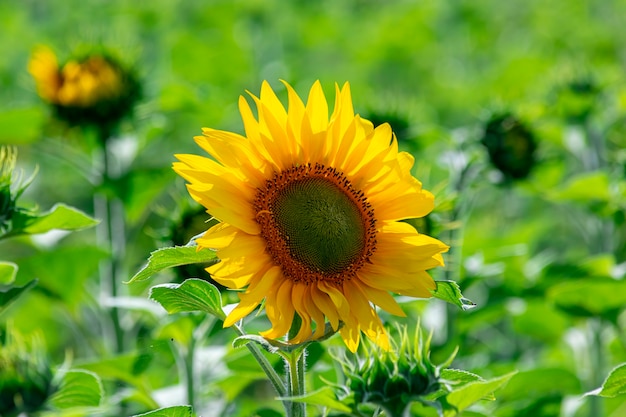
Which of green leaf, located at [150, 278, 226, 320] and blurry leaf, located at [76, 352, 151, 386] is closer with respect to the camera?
green leaf, located at [150, 278, 226, 320]

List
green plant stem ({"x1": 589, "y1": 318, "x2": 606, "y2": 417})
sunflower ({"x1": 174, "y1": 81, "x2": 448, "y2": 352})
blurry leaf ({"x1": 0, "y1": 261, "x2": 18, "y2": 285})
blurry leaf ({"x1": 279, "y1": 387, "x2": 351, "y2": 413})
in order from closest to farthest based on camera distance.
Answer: blurry leaf ({"x1": 279, "y1": 387, "x2": 351, "y2": 413}) → sunflower ({"x1": 174, "y1": 81, "x2": 448, "y2": 352}) → blurry leaf ({"x1": 0, "y1": 261, "x2": 18, "y2": 285}) → green plant stem ({"x1": 589, "y1": 318, "x2": 606, "y2": 417})

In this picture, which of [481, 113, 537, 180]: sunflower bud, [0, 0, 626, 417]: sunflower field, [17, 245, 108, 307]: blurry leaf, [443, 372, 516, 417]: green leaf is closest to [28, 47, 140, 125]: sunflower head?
[0, 0, 626, 417]: sunflower field

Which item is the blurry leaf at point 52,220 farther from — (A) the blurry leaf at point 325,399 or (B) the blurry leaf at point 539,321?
(B) the blurry leaf at point 539,321

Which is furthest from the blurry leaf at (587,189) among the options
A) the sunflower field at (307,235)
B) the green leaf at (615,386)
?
the green leaf at (615,386)

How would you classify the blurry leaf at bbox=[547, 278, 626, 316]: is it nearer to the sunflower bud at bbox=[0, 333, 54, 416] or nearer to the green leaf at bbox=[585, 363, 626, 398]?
the green leaf at bbox=[585, 363, 626, 398]

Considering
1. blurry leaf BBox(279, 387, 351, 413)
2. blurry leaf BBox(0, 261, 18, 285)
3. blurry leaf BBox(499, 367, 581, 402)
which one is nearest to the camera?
blurry leaf BBox(279, 387, 351, 413)

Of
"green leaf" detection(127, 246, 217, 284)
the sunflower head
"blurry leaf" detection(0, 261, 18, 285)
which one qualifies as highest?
the sunflower head

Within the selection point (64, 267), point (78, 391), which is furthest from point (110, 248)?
point (78, 391)

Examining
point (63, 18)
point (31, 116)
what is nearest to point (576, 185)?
point (31, 116)

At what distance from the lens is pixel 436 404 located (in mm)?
861

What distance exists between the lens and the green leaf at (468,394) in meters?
0.86

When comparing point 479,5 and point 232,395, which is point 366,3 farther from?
point 232,395

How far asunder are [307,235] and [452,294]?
0.16 m

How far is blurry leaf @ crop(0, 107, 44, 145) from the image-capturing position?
1929 millimetres
